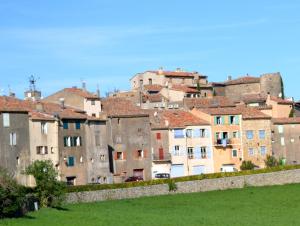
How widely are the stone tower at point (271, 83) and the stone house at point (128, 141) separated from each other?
43.6 meters

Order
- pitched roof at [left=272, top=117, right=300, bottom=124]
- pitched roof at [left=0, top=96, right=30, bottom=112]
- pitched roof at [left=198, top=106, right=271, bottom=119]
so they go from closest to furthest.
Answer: pitched roof at [left=0, top=96, right=30, bottom=112] → pitched roof at [left=198, top=106, right=271, bottom=119] → pitched roof at [left=272, top=117, right=300, bottom=124]

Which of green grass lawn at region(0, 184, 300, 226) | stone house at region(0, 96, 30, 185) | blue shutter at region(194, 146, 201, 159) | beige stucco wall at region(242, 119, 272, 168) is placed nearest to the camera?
green grass lawn at region(0, 184, 300, 226)

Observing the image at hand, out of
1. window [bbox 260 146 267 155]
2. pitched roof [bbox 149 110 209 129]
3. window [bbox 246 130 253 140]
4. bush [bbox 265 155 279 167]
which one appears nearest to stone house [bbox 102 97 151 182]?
pitched roof [bbox 149 110 209 129]

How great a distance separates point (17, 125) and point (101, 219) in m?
25.8

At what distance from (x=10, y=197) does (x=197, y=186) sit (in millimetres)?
28871

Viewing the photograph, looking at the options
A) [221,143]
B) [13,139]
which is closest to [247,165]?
[221,143]

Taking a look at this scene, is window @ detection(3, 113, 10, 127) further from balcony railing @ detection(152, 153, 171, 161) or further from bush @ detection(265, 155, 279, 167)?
bush @ detection(265, 155, 279, 167)

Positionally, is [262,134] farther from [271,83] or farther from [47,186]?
[47,186]

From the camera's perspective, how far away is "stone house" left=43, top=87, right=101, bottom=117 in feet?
311

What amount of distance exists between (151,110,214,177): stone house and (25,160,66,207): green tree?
3087cm

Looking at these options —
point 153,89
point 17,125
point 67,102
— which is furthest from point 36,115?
point 153,89

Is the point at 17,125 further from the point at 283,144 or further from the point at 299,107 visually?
the point at 299,107

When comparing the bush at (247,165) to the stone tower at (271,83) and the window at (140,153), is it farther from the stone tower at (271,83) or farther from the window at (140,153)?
the stone tower at (271,83)

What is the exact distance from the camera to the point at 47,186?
210 feet
